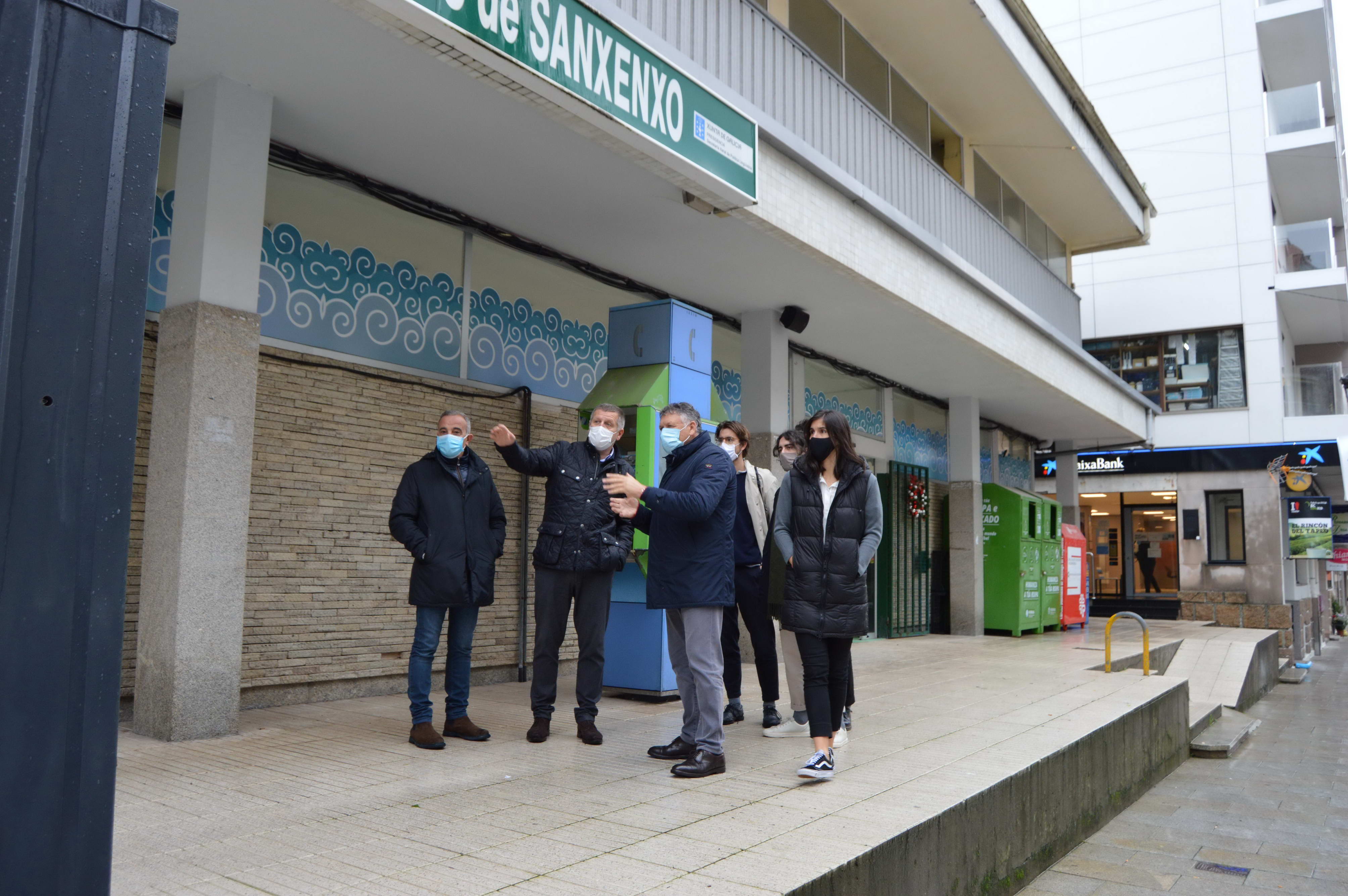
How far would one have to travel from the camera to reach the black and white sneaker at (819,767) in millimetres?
4734

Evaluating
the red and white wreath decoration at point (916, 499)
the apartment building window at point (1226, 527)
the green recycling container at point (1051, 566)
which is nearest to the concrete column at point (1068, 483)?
the green recycling container at point (1051, 566)

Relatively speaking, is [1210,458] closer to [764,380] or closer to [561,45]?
[764,380]

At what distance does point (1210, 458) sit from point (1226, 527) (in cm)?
170

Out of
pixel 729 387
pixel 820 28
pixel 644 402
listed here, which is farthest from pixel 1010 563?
pixel 644 402

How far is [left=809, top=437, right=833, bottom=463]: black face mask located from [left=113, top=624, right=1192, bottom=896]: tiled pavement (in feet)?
5.14

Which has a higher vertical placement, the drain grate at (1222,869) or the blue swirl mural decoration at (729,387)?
the blue swirl mural decoration at (729,387)

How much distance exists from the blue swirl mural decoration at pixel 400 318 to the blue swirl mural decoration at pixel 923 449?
7019 millimetres

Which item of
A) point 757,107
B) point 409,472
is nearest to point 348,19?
point 409,472

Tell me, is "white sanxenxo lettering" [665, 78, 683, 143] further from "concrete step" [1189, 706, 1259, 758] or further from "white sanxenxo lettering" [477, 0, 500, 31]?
"concrete step" [1189, 706, 1259, 758]

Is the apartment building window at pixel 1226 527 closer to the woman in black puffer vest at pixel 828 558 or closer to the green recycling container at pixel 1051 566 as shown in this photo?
the green recycling container at pixel 1051 566

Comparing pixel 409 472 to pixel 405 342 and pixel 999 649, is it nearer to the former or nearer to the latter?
pixel 405 342

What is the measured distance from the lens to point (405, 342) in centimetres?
775

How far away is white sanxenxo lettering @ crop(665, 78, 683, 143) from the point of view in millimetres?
6180

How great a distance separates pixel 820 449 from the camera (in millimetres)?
5102
